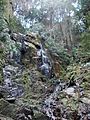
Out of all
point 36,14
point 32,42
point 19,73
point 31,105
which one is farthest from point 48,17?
point 31,105

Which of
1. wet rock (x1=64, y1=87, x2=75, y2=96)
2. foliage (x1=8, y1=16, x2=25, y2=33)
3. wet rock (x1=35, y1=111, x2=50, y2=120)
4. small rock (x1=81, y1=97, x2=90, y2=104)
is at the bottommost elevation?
wet rock (x1=35, y1=111, x2=50, y2=120)

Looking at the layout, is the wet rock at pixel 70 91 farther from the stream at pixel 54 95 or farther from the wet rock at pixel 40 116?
the wet rock at pixel 40 116

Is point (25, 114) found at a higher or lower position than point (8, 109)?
lower

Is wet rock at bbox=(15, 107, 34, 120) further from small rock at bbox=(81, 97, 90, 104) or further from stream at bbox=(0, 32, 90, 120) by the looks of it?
small rock at bbox=(81, 97, 90, 104)

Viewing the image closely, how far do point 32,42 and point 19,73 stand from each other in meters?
3.23

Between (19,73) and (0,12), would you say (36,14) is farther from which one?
(0,12)

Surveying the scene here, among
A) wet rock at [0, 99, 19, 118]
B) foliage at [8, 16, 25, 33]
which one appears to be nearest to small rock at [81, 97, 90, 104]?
wet rock at [0, 99, 19, 118]

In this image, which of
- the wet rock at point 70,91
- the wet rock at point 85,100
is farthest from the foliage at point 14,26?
the wet rock at point 85,100

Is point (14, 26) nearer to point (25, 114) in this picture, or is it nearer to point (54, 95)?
point (54, 95)

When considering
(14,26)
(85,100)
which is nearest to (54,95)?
(85,100)

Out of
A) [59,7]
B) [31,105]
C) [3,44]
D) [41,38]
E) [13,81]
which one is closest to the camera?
[31,105]

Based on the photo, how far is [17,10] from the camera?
17109mm

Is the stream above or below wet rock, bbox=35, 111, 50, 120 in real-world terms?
above

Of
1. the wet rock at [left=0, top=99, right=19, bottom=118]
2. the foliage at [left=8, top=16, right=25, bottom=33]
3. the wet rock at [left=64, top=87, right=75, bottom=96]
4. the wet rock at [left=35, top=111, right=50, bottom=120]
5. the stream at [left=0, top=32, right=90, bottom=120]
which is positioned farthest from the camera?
the foliage at [left=8, top=16, right=25, bottom=33]
